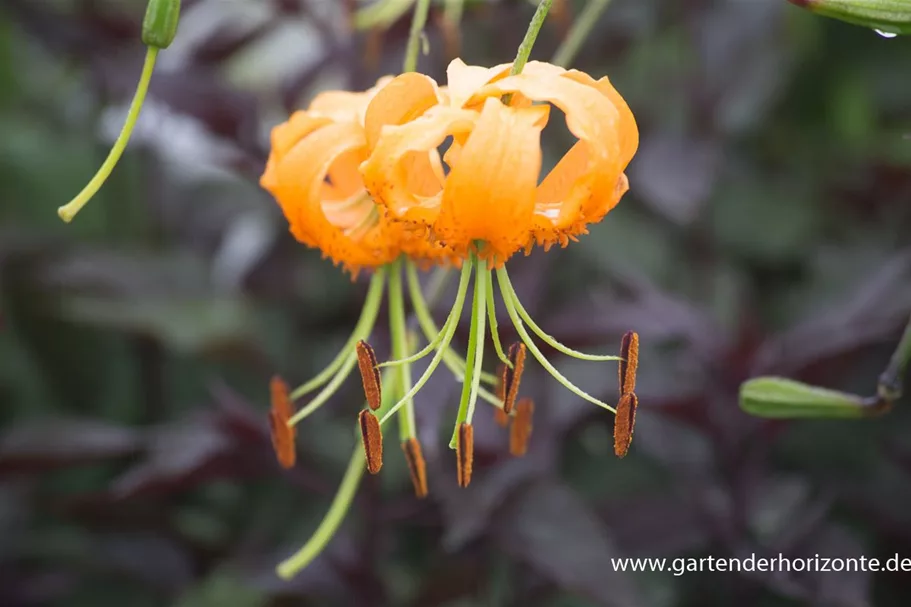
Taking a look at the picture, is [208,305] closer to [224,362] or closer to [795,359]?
[224,362]

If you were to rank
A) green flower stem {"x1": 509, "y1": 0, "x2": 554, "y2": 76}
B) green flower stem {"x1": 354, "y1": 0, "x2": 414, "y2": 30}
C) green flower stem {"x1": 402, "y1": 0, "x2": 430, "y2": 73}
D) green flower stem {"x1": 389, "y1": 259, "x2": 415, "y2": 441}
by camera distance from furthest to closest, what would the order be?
green flower stem {"x1": 354, "y1": 0, "x2": 414, "y2": 30} < green flower stem {"x1": 389, "y1": 259, "x2": 415, "y2": 441} < green flower stem {"x1": 402, "y1": 0, "x2": 430, "y2": 73} < green flower stem {"x1": 509, "y1": 0, "x2": 554, "y2": 76}

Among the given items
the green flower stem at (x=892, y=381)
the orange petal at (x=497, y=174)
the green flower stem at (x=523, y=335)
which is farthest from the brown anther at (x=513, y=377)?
the green flower stem at (x=892, y=381)

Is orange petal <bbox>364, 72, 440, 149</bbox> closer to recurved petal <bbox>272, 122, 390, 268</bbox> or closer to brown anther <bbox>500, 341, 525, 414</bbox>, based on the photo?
recurved petal <bbox>272, 122, 390, 268</bbox>

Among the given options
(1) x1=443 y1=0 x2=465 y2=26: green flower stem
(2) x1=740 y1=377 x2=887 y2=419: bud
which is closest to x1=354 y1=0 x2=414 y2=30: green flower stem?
(1) x1=443 y1=0 x2=465 y2=26: green flower stem

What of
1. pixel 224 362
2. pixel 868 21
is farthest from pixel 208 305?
pixel 868 21

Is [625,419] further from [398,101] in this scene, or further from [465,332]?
[465,332]

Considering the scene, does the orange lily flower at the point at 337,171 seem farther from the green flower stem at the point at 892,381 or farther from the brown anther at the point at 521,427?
the green flower stem at the point at 892,381

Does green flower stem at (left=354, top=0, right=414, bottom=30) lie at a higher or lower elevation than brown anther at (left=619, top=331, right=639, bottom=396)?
higher

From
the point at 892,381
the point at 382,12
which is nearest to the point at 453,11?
the point at 382,12
